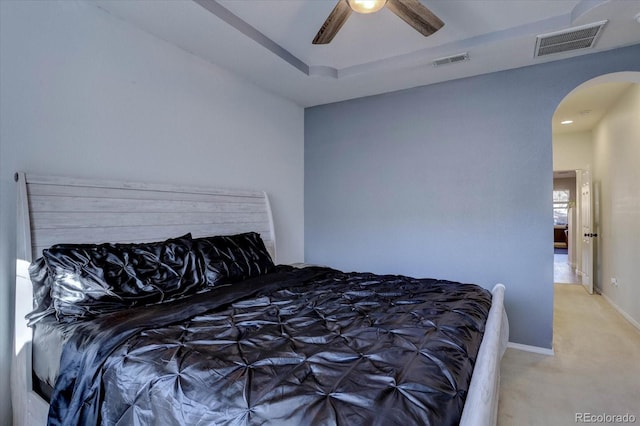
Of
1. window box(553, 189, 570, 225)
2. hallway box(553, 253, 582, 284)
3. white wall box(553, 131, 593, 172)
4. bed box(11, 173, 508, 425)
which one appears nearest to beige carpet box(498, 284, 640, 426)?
bed box(11, 173, 508, 425)

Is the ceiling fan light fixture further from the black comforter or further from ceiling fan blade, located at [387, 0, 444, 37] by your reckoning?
the black comforter

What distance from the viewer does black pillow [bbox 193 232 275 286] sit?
2.36 metres

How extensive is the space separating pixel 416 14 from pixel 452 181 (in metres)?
1.94

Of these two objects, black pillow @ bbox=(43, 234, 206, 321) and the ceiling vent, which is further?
the ceiling vent

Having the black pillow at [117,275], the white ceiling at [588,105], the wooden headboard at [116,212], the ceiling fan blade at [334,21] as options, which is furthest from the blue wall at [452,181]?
the black pillow at [117,275]

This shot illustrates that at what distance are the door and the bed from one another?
4.31m

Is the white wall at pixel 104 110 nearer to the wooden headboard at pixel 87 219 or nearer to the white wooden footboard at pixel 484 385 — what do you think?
the wooden headboard at pixel 87 219

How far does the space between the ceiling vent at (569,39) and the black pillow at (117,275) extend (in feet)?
10.6

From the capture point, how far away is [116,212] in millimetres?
2260

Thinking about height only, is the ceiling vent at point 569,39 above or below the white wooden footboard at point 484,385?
above

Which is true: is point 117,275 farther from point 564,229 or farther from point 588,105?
point 564,229

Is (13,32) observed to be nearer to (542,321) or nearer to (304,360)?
(304,360)

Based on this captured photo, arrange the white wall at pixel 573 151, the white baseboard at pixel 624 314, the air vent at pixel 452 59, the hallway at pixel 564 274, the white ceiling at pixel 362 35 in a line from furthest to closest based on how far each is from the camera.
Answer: the hallway at pixel 564 274 → the white wall at pixel 573 151 → the white baseboard at pixel 624 314 → the air vent at pixel 452 59 → the white ceiling at pixel 362 35

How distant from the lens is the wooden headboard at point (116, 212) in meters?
1.84
